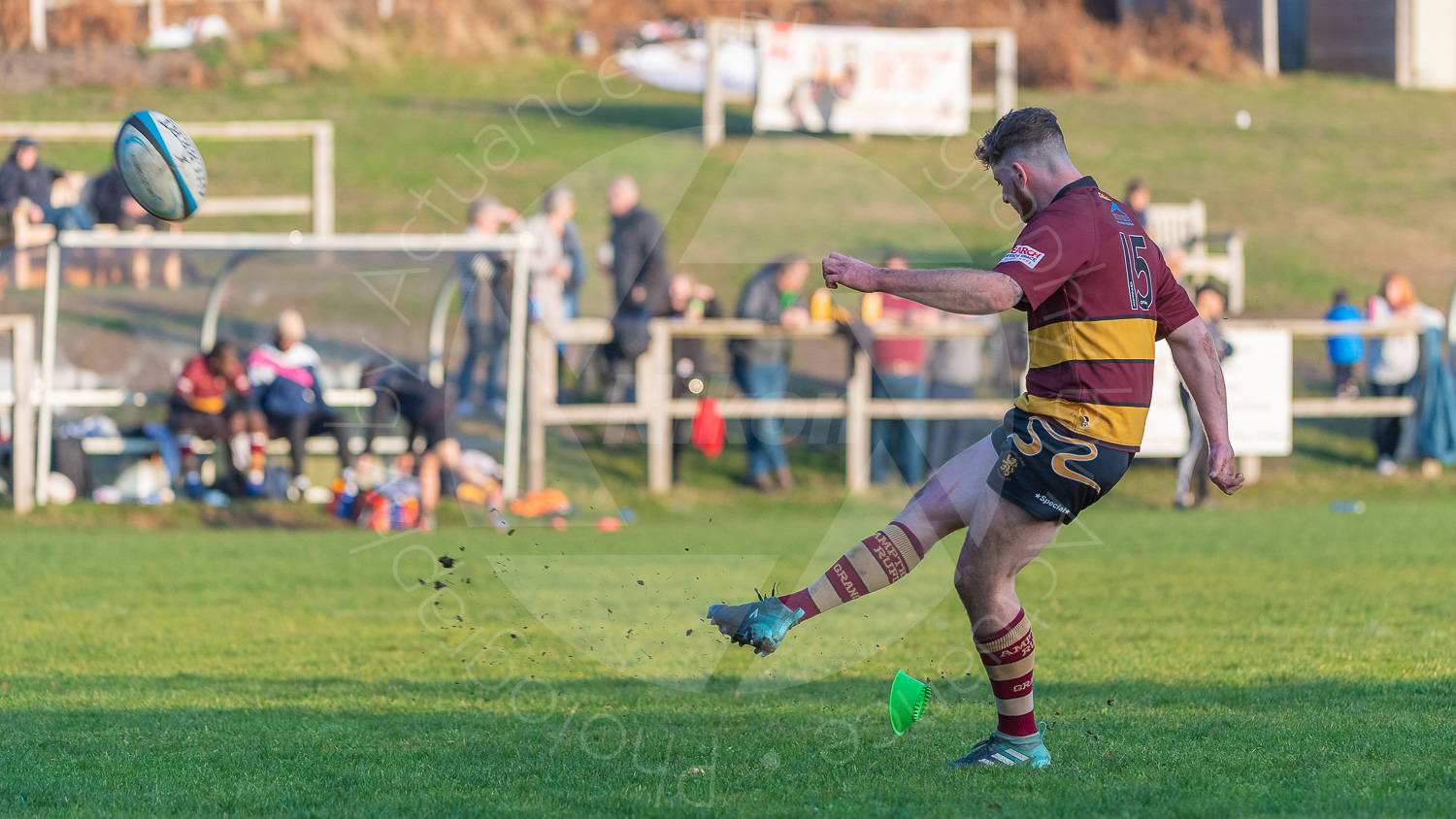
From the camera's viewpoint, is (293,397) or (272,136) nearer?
(293,397)

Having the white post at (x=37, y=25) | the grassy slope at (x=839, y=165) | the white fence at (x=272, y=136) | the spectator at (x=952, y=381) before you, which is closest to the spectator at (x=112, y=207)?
the white fence at (x=272, y=136)

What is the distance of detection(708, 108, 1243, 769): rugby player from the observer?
4.54m

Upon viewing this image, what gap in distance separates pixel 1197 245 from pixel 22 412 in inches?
645

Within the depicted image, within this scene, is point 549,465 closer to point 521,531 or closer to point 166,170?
point 521,531

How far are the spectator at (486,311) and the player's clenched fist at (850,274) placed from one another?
35.3 ft

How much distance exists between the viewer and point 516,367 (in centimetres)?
1434

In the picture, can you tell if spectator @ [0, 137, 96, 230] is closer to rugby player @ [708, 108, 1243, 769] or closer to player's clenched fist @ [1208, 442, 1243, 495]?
rugby player @ [708, 108, 1243, 769]

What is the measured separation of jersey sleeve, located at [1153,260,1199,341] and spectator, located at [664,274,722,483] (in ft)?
34.1

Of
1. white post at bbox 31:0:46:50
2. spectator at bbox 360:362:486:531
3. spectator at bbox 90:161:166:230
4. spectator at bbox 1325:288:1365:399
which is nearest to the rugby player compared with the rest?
spectator at bbox 360:362:486:531

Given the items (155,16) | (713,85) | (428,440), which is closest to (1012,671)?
(428,440)

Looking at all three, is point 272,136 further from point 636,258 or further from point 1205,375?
point 1205,375

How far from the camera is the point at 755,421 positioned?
50.2 feet

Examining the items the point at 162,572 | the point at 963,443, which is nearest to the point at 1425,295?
the point at 963,443

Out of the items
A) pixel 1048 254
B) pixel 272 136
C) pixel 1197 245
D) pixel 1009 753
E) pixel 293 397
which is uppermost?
pixel 272 136
